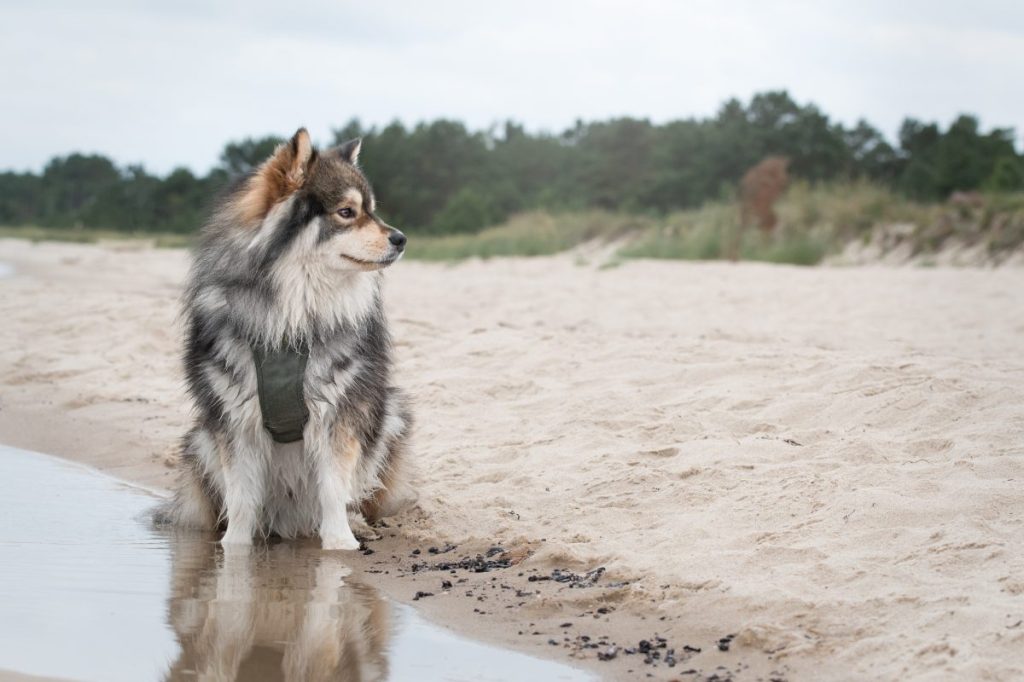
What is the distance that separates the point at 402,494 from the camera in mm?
5273

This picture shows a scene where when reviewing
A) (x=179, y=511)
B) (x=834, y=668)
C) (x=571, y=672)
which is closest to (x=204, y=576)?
(x=179, y=511)

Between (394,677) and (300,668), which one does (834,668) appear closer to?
(394,677)

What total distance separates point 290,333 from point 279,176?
2.16 feet

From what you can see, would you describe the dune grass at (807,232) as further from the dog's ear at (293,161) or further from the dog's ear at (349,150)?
the dog's ear at (293,161)

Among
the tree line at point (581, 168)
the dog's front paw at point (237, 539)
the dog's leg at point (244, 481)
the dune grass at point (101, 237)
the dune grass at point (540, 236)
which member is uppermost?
the tree line at point (581, 168)

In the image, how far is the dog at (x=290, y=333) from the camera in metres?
4.61

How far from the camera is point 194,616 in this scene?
3.78m

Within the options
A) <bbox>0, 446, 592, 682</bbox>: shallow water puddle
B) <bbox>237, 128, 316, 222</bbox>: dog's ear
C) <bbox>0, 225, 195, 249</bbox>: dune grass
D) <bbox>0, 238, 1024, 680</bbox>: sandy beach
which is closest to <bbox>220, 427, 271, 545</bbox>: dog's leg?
<bbox>0, 446, 592, 682</bbox>: shallow water puddle

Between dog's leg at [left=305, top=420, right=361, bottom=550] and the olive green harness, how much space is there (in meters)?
0.11

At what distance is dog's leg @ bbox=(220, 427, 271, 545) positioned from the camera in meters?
4.70

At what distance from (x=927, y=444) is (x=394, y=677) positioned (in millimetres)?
2913

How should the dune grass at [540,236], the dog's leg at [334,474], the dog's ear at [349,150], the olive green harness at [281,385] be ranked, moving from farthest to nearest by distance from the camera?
the dune grass at [540,236] → the dog's ear at [349,150] → the dog's leg at [334,474] → the olive green harness at [281,385]

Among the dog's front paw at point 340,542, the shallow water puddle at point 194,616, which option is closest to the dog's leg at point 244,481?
the shallow water puddle at point 194,616

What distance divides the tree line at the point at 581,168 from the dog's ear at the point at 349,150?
18.2 metres
